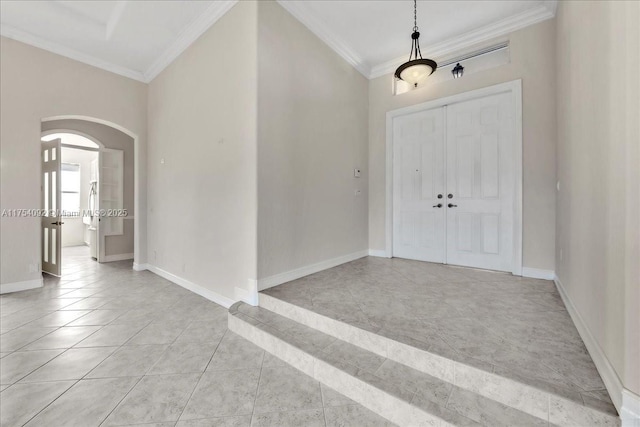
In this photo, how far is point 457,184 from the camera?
371cm

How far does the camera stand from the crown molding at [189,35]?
304cm

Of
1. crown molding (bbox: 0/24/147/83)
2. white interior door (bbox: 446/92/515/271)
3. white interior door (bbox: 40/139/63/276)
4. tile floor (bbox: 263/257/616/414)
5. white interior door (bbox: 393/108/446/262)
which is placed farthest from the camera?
white interior door (bbox: 40/139/63/276)

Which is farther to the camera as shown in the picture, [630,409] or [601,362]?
[601,362]

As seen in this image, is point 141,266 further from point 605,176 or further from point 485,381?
point 605,176

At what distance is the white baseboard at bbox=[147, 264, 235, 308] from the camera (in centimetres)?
309

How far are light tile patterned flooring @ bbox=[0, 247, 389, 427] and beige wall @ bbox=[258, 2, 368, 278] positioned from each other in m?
0.92

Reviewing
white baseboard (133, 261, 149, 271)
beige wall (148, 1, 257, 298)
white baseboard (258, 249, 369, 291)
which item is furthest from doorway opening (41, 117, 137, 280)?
white baseboard (258, 249, 369, 291)

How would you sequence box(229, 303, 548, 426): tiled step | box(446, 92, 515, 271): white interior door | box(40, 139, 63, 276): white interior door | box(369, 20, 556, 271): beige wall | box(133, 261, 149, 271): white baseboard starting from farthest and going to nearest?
1. box(133, 261, 149, 271): white baseboard
2. box(40, 139, 63, 276): white interior door
3. box(446, 92, 515, 271): white interior door
4. box(369, 20, 556, 271): beige wall
5. box(229, 303, 548, 426): tiled step

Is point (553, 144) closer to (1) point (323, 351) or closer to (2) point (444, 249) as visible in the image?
(2) point (444, 249)

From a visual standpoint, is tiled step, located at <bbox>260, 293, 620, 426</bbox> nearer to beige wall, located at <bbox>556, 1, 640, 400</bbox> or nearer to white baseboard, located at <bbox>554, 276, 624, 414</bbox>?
white baseboard, located at <bbox>554, 276, 624, 414</bbox>

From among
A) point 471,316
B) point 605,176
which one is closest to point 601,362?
point 471,316

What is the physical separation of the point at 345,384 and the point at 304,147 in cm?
253

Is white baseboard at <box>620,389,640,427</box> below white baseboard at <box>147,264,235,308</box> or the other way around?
the other way around

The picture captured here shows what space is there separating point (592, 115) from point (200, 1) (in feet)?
12.8
